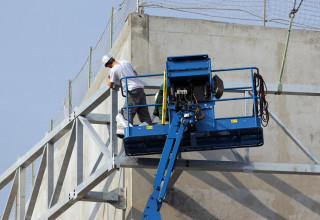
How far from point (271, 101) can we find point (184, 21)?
2617 mm

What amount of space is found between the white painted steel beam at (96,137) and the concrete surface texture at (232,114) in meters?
1.35

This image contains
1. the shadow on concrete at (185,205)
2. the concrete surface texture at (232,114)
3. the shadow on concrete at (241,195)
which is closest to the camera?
the shadow on concrete at (185,205)

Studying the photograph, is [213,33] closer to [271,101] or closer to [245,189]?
[271,101]

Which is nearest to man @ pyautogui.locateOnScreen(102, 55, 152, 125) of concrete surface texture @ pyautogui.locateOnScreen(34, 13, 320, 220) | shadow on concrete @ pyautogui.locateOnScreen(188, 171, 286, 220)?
concrete surface texture @ pyautogui.locateOnScreen(34, 13, 320, 220)

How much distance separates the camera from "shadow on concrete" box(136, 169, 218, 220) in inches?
645

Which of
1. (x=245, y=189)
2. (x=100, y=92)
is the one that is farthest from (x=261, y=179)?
(x=100, y=92)

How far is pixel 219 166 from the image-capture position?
1482 centimetres

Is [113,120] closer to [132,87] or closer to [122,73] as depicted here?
[132,87]

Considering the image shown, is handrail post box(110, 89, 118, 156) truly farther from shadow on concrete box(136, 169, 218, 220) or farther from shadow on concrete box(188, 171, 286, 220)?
shadow on concrete box(188, 171, 286, 220)

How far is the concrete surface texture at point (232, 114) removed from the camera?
16.6m

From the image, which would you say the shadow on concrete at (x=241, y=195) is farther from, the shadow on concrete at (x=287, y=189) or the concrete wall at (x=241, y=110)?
the shadow on concrete at (x=287, y=189)

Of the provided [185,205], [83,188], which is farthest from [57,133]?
[185,205]

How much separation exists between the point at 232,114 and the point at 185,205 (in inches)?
95.4

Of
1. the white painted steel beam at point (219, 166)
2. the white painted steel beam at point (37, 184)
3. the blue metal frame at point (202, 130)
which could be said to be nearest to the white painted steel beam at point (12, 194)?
the white painted steel beam at point (37, 184)
